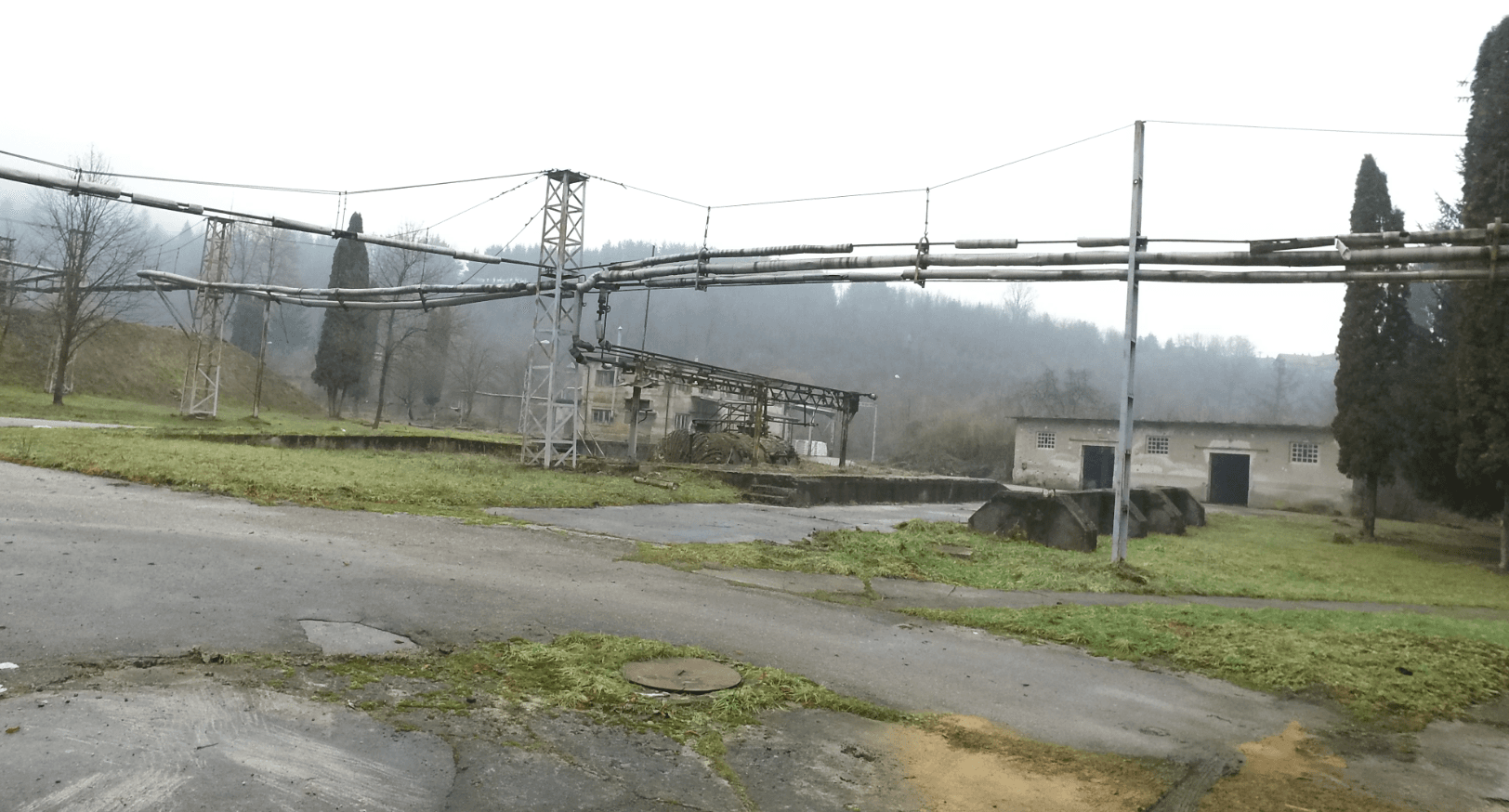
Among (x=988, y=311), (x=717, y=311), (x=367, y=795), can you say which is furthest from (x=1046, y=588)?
(x=988, y=311)

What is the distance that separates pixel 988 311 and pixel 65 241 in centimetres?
11076

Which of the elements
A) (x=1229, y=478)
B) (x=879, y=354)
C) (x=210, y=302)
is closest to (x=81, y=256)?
(x=210, y=302)

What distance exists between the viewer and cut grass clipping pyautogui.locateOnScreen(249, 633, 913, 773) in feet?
14.5

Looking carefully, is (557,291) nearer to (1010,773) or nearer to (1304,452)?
(1010,773)

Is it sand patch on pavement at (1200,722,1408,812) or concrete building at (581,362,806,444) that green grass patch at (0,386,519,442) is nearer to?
concrete building at (581,362,806,444)

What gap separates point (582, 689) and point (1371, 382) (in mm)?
29395

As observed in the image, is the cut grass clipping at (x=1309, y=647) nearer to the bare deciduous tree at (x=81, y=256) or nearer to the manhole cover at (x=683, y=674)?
the manhole cover at (x=683, y=674)

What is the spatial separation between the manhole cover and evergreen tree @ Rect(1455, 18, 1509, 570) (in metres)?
20.4

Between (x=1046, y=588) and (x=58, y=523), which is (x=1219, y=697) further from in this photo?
(x=58, y=523)

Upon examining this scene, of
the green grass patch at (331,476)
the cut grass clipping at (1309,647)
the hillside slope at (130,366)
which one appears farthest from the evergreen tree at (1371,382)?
the hillside slope at (130,366)

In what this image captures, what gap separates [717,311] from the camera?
393ft

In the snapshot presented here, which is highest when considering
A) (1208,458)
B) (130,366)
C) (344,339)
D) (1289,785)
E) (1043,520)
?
(344,339)

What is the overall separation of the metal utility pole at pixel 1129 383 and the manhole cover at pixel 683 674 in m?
8.85

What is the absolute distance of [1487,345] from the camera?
18859 millimetres
